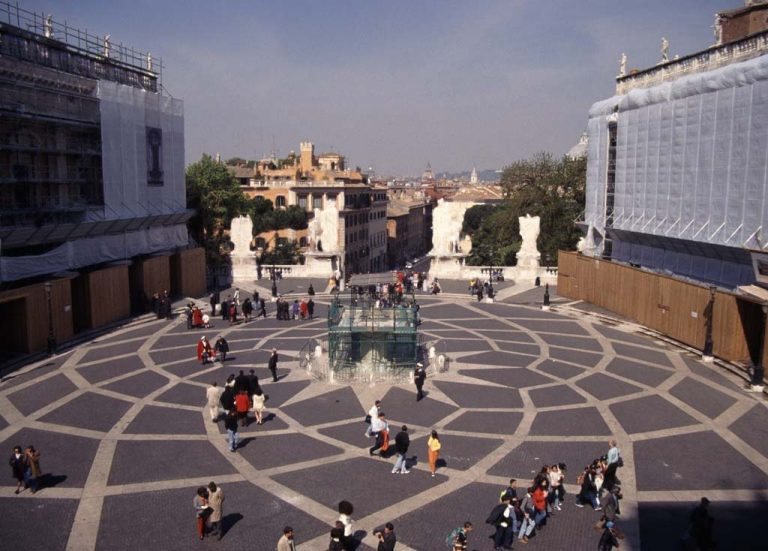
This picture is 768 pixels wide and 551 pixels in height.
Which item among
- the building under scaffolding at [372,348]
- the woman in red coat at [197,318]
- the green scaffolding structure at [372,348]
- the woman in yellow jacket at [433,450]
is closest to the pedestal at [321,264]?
the woman in red coat at [197,318]

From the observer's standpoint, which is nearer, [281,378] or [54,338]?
[281,378]

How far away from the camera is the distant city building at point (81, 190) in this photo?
2583 centimetres

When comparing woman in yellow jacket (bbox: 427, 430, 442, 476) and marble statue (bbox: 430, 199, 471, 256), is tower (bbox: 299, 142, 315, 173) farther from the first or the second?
woman in yellow jacket (bbox: 427, 430, 442, 476)

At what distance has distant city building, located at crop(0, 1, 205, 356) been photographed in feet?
84.7

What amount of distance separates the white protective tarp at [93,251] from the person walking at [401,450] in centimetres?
1786

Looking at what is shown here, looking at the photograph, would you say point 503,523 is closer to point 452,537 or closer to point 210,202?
point 452,537

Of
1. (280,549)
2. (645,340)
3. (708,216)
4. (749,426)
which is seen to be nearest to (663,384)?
(749,426)

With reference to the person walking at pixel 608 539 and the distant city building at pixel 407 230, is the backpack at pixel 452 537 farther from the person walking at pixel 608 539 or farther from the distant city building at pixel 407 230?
the distant city building at pixel 407 230

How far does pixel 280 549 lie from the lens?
406 inches

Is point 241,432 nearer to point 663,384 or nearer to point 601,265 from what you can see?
point 663,384

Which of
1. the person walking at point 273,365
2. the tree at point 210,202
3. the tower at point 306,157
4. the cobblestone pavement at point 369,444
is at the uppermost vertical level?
the tower at point 306,157

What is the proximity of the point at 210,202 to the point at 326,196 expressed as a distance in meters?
34.5

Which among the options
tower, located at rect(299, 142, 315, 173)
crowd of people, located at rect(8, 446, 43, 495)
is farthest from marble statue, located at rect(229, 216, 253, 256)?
tower, located at rect(299, 142, 315, 173)

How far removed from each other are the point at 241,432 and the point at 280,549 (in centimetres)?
702
